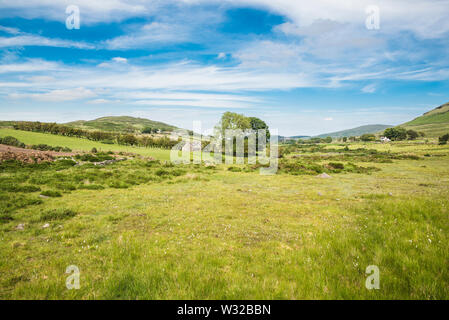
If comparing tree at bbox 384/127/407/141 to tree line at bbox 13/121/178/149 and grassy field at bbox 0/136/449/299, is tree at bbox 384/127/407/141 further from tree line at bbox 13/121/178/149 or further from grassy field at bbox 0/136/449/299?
grassy field at bbox 0/136/449/299

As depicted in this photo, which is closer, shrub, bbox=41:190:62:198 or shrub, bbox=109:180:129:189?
shrub, bbox=41:190:62:198

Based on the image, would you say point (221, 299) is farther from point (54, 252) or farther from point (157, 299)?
point (54, 252)

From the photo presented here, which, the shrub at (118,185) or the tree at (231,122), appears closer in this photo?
the shrub at (118,185)

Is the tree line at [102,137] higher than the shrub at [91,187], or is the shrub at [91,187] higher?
the tree line at [102,137]

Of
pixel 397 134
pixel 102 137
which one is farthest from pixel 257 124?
pixel 397 134

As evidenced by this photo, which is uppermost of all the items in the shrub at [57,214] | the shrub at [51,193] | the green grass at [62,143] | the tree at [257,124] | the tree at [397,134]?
the tree at [257,124]

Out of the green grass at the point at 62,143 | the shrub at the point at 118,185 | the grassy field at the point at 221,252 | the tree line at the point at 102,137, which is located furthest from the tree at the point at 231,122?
the grassy field at the point at 221,252

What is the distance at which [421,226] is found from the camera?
21.6 feet

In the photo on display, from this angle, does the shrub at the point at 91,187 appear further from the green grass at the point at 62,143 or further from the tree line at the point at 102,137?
the tree line at the point at 102,137

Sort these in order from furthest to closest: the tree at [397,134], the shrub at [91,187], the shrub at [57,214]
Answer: the tree at [397,134] → the shrub at [91,187] → the shrub at [57,214]

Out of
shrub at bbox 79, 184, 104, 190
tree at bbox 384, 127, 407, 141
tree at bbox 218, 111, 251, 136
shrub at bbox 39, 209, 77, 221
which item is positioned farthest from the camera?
tree at bbox 384, 127, 407, 141

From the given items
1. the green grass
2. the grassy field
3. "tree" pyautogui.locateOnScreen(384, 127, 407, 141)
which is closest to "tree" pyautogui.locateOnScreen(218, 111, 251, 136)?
the green grass

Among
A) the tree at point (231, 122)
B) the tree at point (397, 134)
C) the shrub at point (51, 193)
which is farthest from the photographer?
the tree at point (397, 134)
